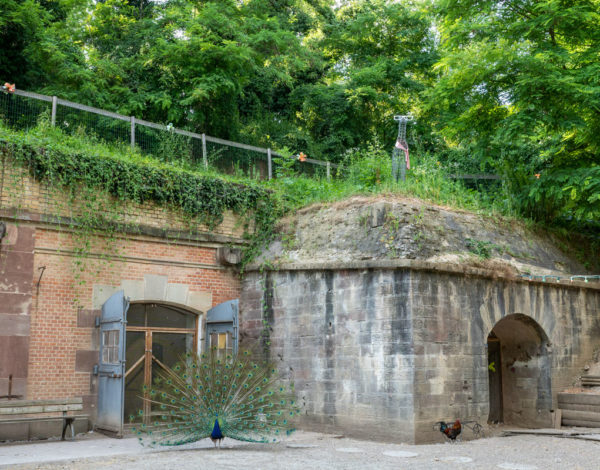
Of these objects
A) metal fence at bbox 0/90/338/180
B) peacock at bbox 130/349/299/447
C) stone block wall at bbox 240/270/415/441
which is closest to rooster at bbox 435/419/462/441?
stone block wall at bbox 240/270/415/441

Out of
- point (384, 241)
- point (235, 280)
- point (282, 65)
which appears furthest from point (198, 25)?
point (384, 241)

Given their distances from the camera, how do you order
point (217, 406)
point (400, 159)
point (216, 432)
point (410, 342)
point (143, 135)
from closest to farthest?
point (216, 432) < point (217, 406) < point (410, 342) < point (143, 135) < point (400, 159)

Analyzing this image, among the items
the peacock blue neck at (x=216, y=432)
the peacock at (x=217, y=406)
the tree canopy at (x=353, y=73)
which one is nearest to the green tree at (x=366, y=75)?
the tree canopy at (x=353, y=73)

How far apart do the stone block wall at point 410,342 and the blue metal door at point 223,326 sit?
712mm

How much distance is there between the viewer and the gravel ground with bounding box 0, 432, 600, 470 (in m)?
7.74

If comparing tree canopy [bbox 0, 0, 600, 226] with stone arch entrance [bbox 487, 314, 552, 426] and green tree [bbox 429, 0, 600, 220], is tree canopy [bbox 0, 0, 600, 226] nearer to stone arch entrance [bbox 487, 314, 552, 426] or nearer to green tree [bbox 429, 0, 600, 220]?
green tree [bbox 429, 0, 600, 220]

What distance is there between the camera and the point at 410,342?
10000mm

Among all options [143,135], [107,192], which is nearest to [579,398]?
[107,192]

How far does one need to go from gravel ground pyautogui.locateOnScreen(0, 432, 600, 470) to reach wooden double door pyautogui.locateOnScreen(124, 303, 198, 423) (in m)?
1.60

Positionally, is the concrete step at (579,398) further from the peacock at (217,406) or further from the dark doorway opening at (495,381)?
the peacock at (217,406)

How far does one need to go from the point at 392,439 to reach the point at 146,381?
15.8 ft

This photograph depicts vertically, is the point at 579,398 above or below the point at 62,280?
below

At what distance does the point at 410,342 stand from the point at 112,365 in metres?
5.08

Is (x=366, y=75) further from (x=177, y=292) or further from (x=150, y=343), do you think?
(x=150, y=343)
